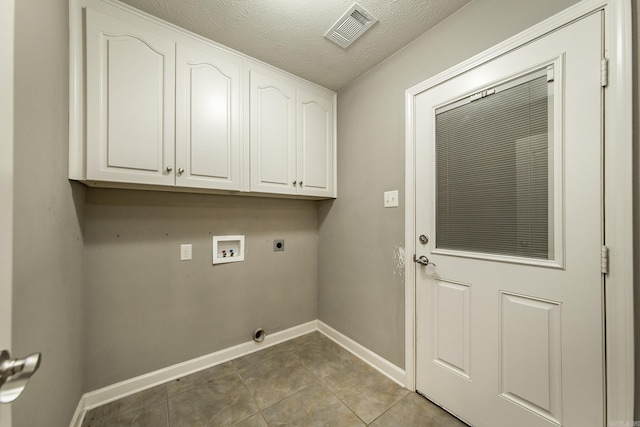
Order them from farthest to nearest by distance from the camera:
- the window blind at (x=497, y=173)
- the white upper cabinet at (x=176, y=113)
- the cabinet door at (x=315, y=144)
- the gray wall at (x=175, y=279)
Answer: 1. the cabinet door at (x=315, y=144)
2. the gray wall at (x=175, y=279)
3. the white upper cabinet at (x=176, y=113)
4. the window blind at (x=497, y=173)

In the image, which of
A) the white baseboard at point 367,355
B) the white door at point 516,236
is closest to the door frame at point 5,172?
the white door at point 516,236

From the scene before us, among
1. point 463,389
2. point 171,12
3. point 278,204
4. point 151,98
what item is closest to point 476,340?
point 463,389

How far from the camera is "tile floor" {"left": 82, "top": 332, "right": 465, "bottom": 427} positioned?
1388mm

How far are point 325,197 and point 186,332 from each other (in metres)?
1.57

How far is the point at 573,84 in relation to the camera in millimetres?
1048

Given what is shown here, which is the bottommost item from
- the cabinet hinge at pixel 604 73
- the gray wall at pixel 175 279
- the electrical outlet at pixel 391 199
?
the gray wall at pixel 175 279

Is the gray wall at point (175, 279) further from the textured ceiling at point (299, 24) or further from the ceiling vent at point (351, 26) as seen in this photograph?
the ceiling vent at point (351, 26)

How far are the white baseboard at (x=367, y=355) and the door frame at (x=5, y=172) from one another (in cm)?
185

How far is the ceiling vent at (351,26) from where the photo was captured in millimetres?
1430

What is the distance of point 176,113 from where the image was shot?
1.54 metres

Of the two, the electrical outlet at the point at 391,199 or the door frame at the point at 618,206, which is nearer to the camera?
the door frame at the point at 618,206

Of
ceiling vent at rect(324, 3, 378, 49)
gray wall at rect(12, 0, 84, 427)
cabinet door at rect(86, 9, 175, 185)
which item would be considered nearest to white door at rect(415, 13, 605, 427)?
ceiling vent at rect(324, 3, 378, 49)

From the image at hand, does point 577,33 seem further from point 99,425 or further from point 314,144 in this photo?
point 99,425

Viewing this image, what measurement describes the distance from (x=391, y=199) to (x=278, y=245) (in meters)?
1.12
